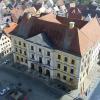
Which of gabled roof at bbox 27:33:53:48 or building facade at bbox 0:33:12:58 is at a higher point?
gabled roof at bbox 27:33:53:48

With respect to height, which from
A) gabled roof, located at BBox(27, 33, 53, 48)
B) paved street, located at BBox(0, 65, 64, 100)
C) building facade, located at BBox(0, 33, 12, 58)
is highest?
gabled roof, located at BBox(27, 33, 53, 48)

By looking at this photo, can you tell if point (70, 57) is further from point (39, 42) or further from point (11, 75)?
point (11, 75)

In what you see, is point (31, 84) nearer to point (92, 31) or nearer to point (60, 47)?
point (60, 47)

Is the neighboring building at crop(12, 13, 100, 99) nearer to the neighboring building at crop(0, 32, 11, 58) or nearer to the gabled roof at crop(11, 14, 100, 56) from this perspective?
the gabled roof at crop(11, 14, 100, 56)

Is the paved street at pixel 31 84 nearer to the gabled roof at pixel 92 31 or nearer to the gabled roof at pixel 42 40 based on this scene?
the gabled roof at pixel 42 40

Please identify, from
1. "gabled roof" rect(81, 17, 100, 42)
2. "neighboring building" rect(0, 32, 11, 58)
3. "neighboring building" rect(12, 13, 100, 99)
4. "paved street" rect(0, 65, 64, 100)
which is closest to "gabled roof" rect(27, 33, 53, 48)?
A: "neighboring building" rect(12, 13, 100, 99)

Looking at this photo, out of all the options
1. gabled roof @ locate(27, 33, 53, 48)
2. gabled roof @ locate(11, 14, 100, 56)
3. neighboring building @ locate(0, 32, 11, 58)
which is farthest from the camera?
neighboring building @ locate(0, 32, 11, 58)

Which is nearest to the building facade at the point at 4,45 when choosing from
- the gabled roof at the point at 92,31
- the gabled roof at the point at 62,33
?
the gabled roof at the point at 62,33
